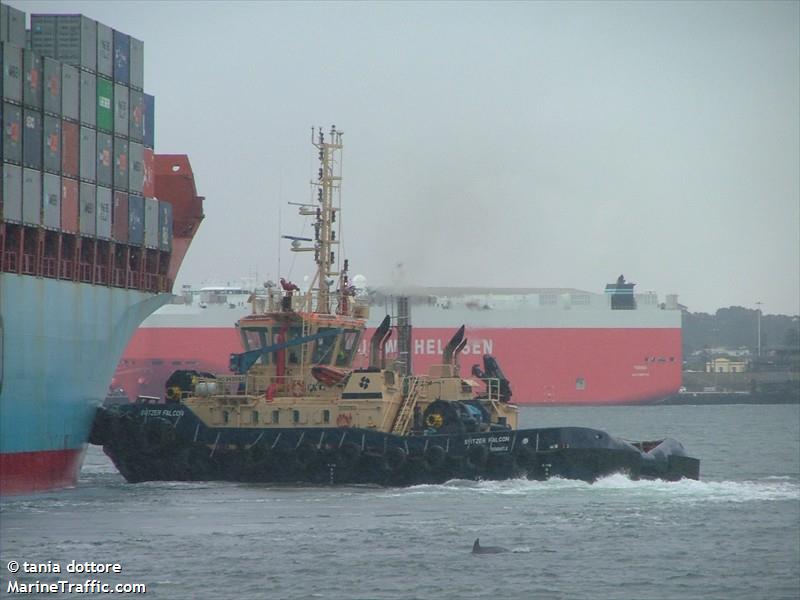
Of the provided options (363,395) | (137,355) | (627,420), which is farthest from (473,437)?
(137,355)

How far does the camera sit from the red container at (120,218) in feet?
121

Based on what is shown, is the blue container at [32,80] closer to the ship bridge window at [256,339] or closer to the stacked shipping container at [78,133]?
the stacked shipping container at [78,133]

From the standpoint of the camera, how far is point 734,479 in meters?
40.3

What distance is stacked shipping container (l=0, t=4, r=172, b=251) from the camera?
33.3 m

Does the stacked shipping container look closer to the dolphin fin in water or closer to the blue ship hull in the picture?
the blue ship hull

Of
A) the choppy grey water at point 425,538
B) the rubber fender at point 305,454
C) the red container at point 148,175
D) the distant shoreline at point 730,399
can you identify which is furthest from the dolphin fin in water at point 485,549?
the distant shoreline at point 730,399

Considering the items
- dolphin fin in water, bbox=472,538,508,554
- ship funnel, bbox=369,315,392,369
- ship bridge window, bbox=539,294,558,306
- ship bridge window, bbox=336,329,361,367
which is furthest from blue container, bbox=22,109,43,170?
ship bridge window, bbox=539,294,558,306

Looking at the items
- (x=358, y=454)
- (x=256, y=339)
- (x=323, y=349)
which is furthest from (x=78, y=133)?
(x=358, y=454)

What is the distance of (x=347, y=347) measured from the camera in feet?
122

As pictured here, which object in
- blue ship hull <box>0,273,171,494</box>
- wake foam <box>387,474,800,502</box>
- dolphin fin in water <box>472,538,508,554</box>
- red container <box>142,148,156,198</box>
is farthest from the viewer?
red container <box>142,148,156,198</box>

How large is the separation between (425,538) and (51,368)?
434 inches

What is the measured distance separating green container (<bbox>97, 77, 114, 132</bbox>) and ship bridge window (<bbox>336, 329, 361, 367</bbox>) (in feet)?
25.0

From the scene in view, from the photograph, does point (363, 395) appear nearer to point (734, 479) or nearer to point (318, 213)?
point (318, 213)

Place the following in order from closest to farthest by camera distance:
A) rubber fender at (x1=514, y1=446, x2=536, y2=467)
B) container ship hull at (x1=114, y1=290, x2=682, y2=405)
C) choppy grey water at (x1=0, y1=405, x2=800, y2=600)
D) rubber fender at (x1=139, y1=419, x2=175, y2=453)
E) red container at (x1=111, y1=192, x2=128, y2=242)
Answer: choppy grey water at (x1=0, y1=405, x2=800, y2=600)
rubber fender at (x1=514, y1=446, x2=536, y2=467)
rubber fender at (x1=139, y1=419, x2=175, y2=453)
red container at (x1=111, y1=192, x2=128, y2=242)
container ship hull at (x1=114, y1=290, x2=682, y2=405)
